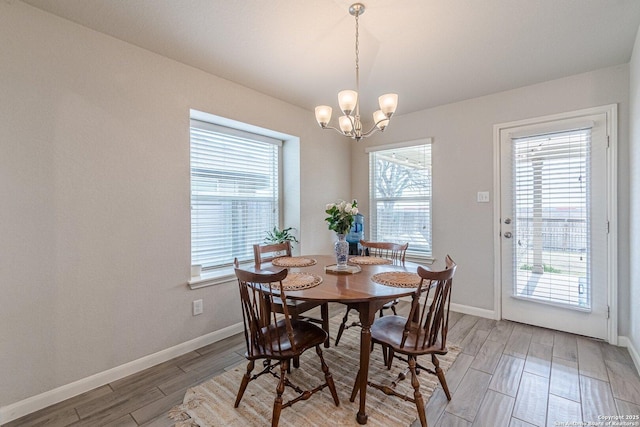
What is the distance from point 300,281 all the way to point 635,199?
2681 millimetres

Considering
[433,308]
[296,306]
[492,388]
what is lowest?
[492,388]

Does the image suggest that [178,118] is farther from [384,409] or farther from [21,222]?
[384,409]

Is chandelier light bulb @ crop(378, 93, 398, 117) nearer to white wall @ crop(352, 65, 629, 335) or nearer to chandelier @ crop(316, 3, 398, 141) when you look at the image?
chandelier @ crop(316, 3, 398, 141)

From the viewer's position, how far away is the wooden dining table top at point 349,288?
1.53m

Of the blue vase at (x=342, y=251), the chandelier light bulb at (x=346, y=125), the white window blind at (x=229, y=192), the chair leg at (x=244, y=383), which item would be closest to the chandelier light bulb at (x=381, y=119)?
the chandelier light bulb at (x=346, y=125)

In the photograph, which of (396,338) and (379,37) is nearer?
(396,338)

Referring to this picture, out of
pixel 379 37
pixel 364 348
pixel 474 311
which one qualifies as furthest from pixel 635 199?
pixel 364 348

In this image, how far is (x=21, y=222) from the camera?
1713 millimetres

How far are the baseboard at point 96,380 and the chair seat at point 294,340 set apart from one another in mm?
1007

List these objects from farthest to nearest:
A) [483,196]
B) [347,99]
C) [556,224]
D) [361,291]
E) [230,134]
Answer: [483,196] < [230,134] < [556,224] < [347,99] < [361,291]

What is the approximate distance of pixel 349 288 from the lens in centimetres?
170

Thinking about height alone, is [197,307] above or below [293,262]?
below

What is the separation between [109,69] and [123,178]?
0.77m

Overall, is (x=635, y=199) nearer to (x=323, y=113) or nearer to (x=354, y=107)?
(x=354, y=107)
